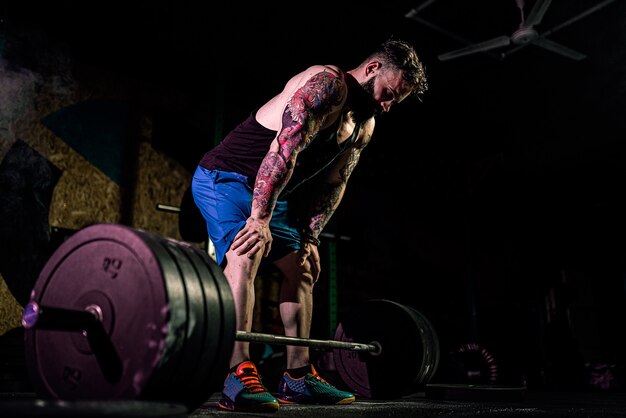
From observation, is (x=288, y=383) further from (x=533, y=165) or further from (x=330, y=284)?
(x=533, y=165)

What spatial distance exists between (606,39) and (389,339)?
3.90 metres

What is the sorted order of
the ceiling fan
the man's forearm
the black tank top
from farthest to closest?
the ceiling fan < the man's forearm < the black tank top

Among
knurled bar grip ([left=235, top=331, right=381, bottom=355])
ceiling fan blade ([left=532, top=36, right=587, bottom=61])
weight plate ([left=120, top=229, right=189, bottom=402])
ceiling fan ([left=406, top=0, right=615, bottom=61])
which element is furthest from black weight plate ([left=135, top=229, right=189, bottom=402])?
ceiling fan blade ([left=532, top=36, right=587, bottom=61])

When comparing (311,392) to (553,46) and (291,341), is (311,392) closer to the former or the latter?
(291,341)

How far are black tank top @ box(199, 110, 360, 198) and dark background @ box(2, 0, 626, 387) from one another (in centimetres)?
194

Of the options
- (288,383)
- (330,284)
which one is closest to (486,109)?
(330,284)

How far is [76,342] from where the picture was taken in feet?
3.85

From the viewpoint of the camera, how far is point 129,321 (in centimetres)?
110

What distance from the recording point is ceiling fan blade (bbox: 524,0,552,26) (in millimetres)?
3363

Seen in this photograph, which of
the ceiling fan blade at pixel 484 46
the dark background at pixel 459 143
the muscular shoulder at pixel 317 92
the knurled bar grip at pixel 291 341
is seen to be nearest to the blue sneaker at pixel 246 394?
the knurled bar grip at pixel 291 341

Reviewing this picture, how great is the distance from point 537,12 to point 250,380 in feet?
10.3

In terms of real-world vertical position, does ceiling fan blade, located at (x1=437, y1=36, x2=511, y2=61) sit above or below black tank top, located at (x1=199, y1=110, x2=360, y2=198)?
above

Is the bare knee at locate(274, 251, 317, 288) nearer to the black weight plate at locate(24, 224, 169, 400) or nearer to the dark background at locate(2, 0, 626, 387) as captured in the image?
the black weight plate at locate(24, 224, 169, 400)

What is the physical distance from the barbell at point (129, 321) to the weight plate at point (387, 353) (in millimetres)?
1267
